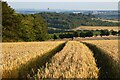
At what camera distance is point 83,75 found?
939cm

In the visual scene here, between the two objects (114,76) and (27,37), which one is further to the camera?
(27,37)

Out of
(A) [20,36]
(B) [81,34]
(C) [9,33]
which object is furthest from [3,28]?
(B) [81,34]

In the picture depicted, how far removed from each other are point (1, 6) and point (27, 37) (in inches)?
468

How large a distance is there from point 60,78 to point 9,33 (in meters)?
51.9

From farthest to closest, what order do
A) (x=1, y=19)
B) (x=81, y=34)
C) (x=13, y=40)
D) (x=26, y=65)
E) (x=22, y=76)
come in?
(x=81, y=34), (x=13, y=40), (x=1, y=19), (x=26, y=65), (x=22, y=76)

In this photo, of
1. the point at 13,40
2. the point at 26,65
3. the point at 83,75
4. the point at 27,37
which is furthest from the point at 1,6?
the point at 83,75

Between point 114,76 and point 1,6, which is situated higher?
point 1,6

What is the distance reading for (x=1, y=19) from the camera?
188ft

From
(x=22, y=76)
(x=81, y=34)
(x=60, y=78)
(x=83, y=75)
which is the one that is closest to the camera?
(x=60, y=78)

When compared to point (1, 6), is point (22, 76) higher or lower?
lower

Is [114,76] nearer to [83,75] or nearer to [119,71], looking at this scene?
[119,71]

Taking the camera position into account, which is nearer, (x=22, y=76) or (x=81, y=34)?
(x=22, y=76)

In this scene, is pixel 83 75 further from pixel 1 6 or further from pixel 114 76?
pixel 1 6

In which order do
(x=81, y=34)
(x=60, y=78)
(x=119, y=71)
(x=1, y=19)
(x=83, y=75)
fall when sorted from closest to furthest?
(x=60, y=78) → (x=83, y=75) → (x=119, y=71) → (x=1, y=19) → (x=81, y=34)
